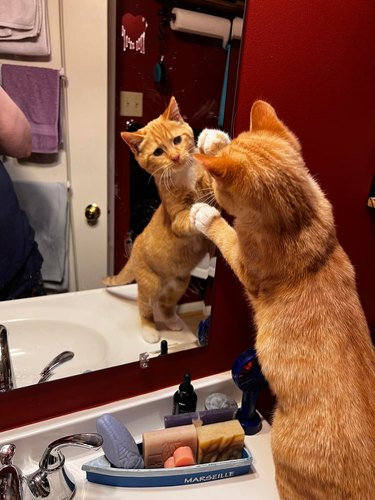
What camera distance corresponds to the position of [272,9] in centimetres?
77

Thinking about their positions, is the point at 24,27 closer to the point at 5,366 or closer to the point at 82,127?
the point at 82,127

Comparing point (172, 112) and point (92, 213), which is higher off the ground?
point (172, 112)

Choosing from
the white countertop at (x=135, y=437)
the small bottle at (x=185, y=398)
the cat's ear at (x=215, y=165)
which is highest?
the cat's ear at (x=215, y=165)

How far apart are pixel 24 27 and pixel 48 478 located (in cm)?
80

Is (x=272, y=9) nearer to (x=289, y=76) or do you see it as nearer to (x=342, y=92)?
(x=289, y=76)

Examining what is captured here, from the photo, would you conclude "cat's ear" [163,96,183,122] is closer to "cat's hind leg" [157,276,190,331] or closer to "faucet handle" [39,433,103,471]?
"cat's hind leg" [157,276,190,331]

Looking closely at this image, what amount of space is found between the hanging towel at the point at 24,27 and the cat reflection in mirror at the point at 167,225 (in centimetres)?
22

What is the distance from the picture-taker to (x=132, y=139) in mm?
816

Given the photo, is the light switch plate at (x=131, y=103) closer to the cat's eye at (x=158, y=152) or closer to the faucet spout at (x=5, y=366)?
the cat's eye at (x=158, y=152)

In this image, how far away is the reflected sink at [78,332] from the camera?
87 cm

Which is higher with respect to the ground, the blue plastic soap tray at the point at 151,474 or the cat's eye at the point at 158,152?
the cat's eye at the point at 158,152

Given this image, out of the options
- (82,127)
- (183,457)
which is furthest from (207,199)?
(183,457)

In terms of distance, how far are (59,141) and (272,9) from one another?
19.4 inches

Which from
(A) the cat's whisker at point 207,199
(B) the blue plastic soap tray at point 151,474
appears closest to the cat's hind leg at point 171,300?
(A) the cat's whisker at point 207,199
